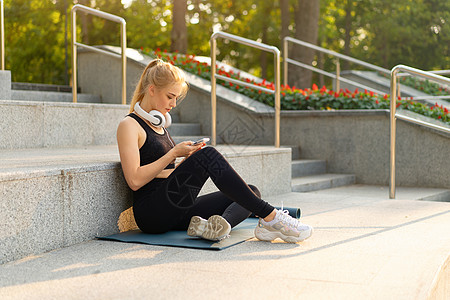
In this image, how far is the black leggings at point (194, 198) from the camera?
137 inches

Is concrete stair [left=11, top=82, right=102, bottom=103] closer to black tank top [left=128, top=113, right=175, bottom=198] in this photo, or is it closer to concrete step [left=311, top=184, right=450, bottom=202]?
concrete step [left=311, top=184, right=450, bottom=202]

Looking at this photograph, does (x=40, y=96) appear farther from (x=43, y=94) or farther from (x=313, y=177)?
(x=313, y=177)

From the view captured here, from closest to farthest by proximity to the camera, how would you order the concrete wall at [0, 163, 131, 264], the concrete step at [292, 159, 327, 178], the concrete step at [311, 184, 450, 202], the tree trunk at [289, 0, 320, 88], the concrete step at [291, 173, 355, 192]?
1. the concrete wall at [0, 163, 131, 264]
2. the concrete step at [311, 184, 450, 202]
3. the concrete step at [291, 173, 355, 192]
4. the concrete step at [292, 159, 327, 178]
5. the tree trunk at [289, 0, 320, 88]

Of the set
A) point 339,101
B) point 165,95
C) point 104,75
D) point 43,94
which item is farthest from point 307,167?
point 165,95

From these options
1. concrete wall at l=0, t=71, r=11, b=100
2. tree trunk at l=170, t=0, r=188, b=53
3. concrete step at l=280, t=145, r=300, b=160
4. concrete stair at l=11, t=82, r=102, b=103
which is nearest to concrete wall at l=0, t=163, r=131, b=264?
concrete wall at l=0, t=71, r=11, b=100

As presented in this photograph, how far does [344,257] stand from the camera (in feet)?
10.7

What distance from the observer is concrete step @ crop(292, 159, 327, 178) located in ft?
24.9

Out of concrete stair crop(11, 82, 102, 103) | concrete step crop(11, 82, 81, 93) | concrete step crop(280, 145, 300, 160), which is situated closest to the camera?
concrete stair crop(11, 82, 102, 103)

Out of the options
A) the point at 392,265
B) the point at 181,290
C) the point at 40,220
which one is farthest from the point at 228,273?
the point at 40,220

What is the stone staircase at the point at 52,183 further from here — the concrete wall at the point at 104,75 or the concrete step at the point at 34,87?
the concrete wall at the point at 104,75

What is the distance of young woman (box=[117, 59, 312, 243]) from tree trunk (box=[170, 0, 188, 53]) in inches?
362

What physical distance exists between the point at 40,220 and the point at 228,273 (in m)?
1.16

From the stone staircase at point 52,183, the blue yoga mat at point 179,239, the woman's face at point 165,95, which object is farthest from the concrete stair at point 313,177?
the woman's face at point 165,95

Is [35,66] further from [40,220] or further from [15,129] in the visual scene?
[40,220]
